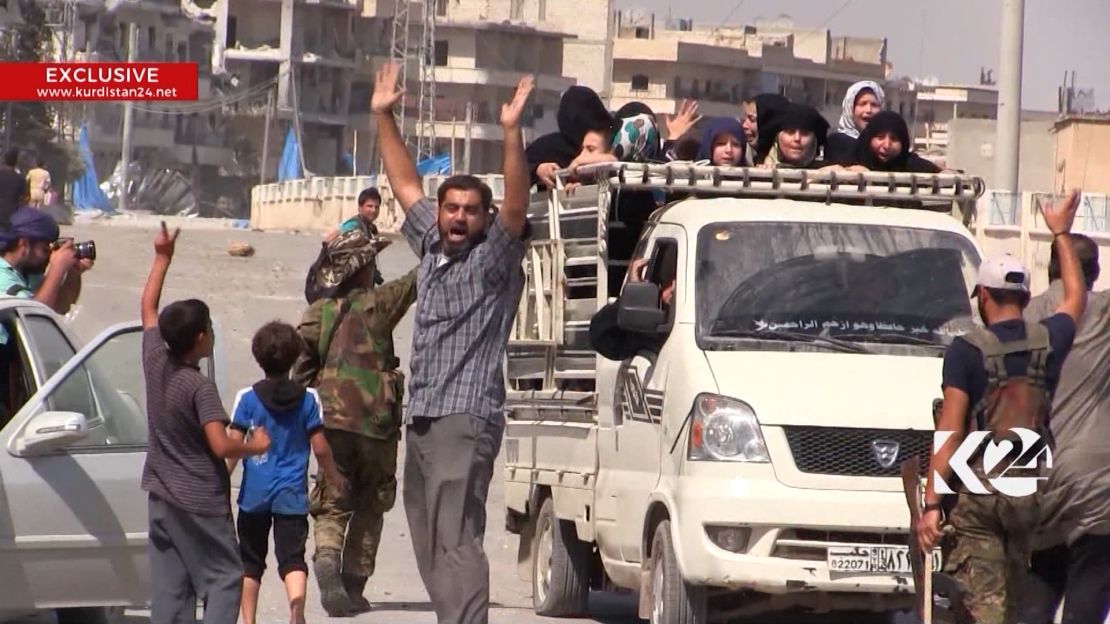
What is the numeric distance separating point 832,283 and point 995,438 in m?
2.76

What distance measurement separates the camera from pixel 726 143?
10984 millimetres

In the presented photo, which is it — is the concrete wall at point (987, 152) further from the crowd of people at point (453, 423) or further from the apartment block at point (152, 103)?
the apartment block at point (152, 103)

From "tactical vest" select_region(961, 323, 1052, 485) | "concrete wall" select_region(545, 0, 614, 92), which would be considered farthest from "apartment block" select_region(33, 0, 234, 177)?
"tactical vest" select_region(961, 323, 1052, 485)

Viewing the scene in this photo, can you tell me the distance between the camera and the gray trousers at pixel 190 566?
7480mm

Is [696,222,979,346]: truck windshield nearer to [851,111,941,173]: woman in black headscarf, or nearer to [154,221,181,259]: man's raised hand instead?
[851,111,941,173]: woman in black headscarf

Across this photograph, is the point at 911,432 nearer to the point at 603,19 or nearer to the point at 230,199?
the point at 230,199

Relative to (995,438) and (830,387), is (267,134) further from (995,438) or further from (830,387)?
(995,438)

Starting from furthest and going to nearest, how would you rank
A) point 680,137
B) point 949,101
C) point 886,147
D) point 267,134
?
point 949,101
point 267,134
point 680,137
point 886,147

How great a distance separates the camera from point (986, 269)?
7.24 m

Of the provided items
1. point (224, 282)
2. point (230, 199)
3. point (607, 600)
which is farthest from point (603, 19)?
point (607, 600)

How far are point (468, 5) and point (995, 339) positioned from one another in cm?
12020

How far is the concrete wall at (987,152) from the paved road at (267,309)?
22049 mm

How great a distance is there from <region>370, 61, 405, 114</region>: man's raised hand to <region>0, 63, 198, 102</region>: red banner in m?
22.2

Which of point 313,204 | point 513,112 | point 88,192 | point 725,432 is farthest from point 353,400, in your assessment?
point 88,192
